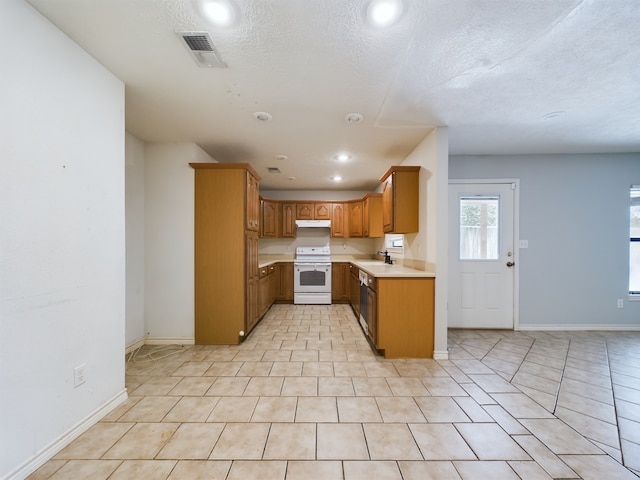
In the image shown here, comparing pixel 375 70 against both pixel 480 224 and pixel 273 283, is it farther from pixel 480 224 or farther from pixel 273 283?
pixel 273 283

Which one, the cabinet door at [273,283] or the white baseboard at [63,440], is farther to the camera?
the cabinet door at [273,283]

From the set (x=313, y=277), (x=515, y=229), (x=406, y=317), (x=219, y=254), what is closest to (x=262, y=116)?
(x=219, y=254)

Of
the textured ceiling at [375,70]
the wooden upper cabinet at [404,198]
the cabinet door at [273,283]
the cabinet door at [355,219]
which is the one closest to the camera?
the textured ceiling at [375,70]

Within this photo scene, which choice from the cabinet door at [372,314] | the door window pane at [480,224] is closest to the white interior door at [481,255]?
the door window pane at [480,224]

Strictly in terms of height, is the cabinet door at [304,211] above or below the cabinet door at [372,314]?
above

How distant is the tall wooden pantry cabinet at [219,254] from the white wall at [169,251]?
102mm

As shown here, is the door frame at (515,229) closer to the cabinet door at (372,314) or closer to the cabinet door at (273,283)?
the cabinet door at (372,314)

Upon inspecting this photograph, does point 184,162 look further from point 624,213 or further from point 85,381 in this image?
A: point 624,213

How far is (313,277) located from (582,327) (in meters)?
4.13

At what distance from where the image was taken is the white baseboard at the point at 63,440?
4.23ft

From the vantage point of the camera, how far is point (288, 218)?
562 centimetres

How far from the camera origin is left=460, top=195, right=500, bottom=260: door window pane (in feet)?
12.0

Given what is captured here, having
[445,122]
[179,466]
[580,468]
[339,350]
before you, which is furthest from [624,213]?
[179,466]

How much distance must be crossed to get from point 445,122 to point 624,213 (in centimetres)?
316
